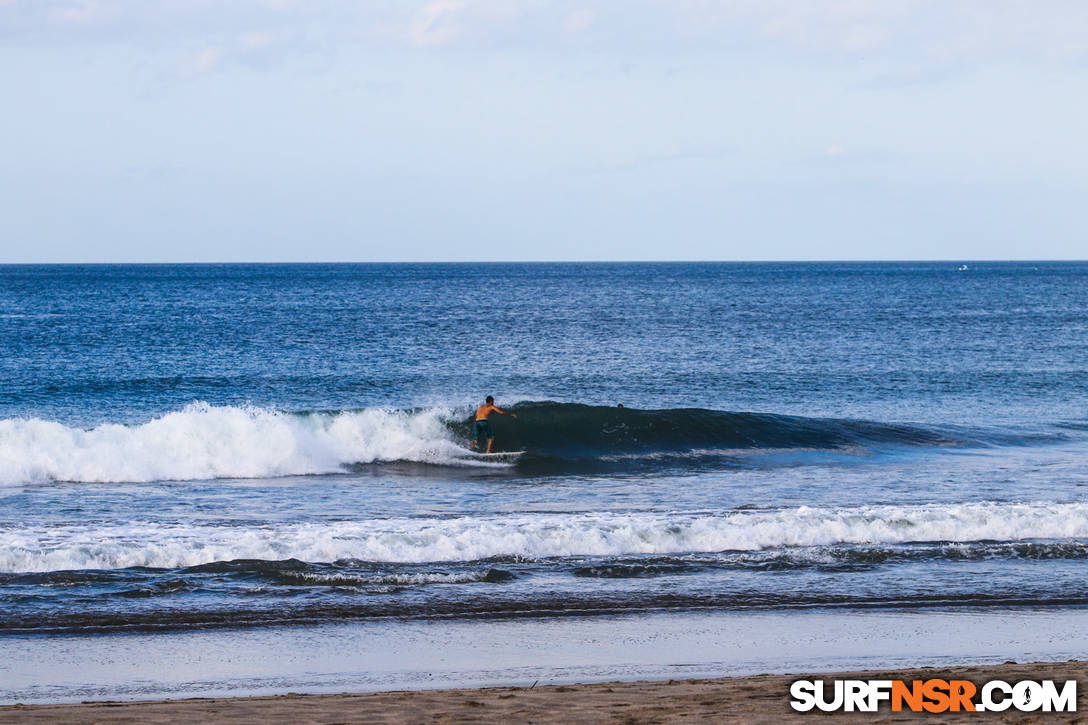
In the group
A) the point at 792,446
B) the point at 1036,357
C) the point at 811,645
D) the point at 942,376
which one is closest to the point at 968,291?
the point at 1036,357

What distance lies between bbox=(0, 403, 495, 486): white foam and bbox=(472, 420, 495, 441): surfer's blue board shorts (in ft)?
1.88

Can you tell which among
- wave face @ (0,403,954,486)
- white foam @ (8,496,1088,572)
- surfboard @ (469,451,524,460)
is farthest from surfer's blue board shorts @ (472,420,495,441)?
white foam @ (8,496,1088,572)

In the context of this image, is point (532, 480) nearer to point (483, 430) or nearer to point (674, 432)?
point (483, 430)

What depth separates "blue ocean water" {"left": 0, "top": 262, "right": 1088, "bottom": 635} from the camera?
44.6ft

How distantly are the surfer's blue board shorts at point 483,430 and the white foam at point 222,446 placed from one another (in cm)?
57

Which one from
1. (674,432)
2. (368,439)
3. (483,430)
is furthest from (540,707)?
(674,432)

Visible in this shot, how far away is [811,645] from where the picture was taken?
11266mm

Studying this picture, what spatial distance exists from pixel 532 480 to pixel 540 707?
14098mm

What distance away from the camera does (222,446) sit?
2402cm

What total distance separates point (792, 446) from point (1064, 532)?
33.8 feet

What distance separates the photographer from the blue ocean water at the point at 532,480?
13.6 meters

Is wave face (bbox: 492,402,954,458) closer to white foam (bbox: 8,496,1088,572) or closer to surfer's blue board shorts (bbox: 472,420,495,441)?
surfer's blue board shorts (bbox: 472,420,495,441)

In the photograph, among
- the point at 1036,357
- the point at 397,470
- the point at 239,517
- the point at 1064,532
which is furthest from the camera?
the point at 1036,357

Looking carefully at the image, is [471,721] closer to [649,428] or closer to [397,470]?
[397,470]
